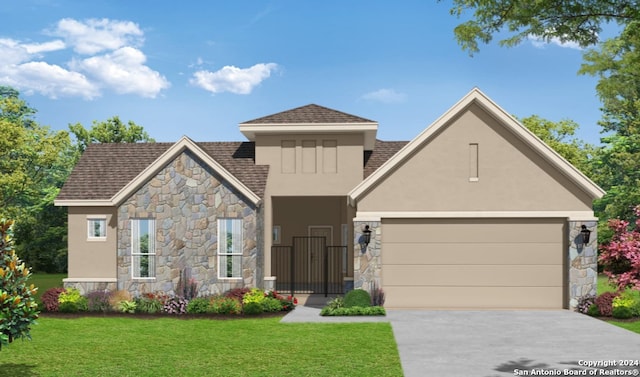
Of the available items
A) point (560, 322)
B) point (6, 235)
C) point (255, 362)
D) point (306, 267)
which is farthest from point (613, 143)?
point (6, 235)

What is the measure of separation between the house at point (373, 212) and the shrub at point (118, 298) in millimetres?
262

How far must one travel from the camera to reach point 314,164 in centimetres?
2614

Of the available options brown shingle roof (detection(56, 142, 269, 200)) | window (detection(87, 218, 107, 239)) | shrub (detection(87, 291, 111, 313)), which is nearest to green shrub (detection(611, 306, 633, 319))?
brown shingle roof (detection(56, 142, 269, 200))

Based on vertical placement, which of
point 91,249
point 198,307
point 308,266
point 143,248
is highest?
point 143,248

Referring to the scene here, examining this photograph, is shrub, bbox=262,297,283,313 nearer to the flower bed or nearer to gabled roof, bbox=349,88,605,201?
the flower bed

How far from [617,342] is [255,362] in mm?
8790

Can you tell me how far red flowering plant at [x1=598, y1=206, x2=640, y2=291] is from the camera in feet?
44.7

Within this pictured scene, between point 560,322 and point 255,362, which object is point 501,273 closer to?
point 560,322

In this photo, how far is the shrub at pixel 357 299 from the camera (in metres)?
21.2

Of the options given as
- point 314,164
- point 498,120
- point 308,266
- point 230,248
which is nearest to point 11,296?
point 230,248

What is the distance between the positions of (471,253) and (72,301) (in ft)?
45.4

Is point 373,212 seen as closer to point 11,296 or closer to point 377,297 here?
point 377,297

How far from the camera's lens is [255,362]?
13883mm

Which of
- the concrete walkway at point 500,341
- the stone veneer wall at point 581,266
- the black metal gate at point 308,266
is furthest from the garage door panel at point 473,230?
the black metal gate at point 308,266
